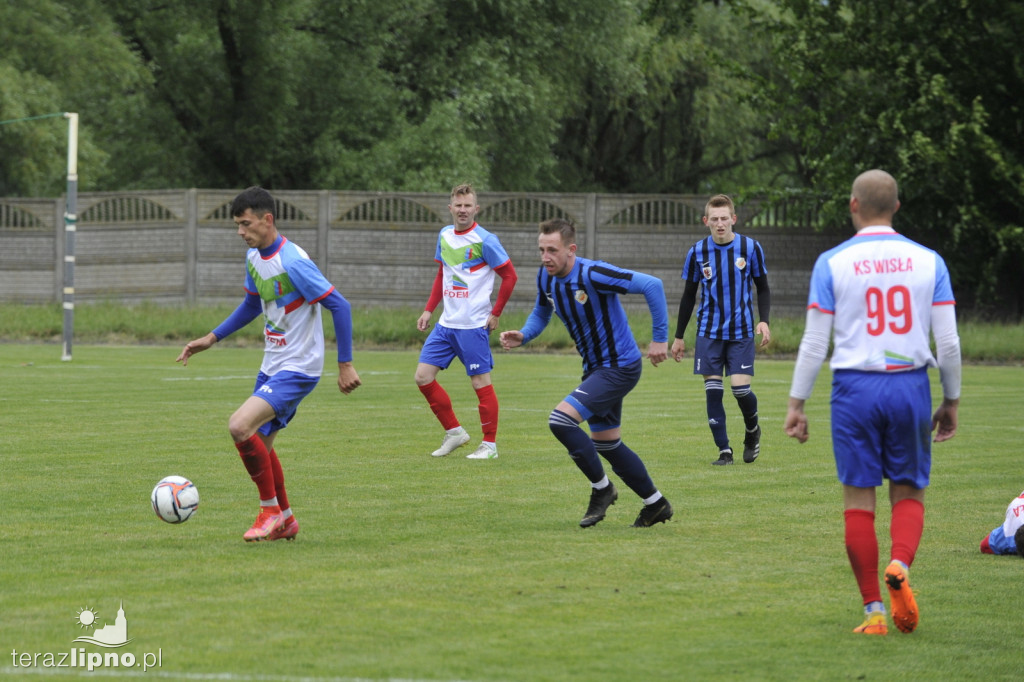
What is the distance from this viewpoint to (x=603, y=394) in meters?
8.12

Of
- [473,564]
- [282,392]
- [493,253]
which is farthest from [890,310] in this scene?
[493,253]

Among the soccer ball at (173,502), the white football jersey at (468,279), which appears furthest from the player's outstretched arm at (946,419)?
the white football jersey at (468,279)

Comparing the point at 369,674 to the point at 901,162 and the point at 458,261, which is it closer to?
the point at 458,261

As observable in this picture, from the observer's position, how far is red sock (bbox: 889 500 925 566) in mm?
5777

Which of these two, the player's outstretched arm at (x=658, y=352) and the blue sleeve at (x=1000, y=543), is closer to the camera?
the blue sleeve at (x=1000, y=543)

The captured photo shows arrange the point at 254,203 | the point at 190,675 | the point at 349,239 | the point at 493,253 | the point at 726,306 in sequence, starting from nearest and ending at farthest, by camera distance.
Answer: the point at 190,675
the point at 254,203
the point at 726,306
the point at 493,253
the point at 349,239

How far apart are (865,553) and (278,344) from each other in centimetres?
358

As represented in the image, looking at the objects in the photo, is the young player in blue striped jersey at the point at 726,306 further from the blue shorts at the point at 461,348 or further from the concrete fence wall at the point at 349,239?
the concrete fence wall at the point at 349,239

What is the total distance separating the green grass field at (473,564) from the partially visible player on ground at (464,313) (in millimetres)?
484

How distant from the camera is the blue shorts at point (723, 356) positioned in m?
11.6

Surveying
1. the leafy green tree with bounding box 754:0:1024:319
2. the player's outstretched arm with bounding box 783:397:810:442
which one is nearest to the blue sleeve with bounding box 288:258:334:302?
the player's outstretched arm with bounding box 783:397:810:442

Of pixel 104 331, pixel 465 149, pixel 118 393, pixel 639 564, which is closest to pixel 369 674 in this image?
pixel 639 564

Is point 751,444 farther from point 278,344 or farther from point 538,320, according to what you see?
point 278,344

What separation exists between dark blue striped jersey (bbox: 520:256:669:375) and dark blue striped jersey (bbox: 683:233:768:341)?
340cm
